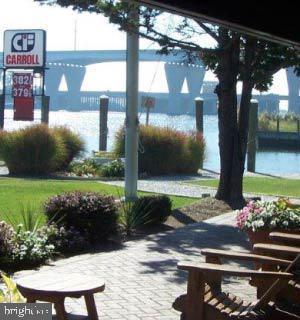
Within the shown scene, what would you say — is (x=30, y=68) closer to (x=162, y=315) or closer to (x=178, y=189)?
(x=178, y=189)

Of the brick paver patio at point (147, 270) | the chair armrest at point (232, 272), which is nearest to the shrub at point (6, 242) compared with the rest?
the brick paver patio at point (147, 270)

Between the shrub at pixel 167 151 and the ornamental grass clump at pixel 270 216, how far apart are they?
15.6m

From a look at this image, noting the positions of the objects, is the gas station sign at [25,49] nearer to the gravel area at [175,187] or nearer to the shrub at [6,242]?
the gravel area at [175,187]

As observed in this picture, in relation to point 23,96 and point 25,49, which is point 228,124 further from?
point 25,49

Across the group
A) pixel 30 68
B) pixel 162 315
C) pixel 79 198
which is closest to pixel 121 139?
pixel 30 68

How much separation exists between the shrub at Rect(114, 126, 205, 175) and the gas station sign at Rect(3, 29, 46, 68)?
6.93 m

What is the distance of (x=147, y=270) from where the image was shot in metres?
8.30

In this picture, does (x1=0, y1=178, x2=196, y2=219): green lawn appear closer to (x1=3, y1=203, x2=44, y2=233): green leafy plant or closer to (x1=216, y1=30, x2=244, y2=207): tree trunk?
(x1=3, y1=203, x2=44, y2=233): green leafy plant

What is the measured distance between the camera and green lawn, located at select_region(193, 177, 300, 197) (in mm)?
19286

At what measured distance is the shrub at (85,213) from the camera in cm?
991

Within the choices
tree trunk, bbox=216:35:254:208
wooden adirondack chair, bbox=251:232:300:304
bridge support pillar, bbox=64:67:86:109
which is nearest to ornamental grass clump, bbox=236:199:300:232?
wooden adirondack chair, bbox=251:232:300:304

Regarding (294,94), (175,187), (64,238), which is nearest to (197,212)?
(64,238)

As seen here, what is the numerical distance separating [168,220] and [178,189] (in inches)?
257

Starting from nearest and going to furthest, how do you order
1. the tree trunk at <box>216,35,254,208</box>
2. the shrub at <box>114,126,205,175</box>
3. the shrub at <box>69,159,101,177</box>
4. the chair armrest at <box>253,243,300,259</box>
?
the chair armrest at <box>253,243,300,259</box> → the tree trunk at <box>216,35,254,208</box> → the shrub at <box>69,159,101,177</box> → the shrub at <box>114,126,205,175</box>
